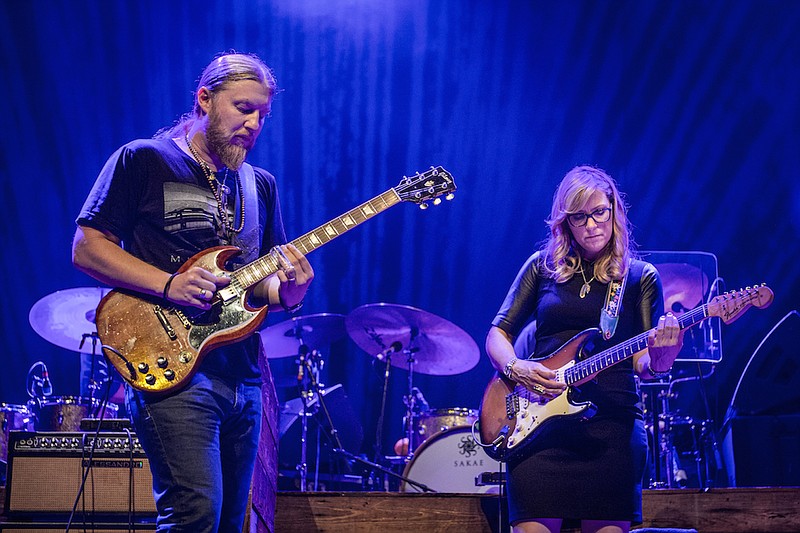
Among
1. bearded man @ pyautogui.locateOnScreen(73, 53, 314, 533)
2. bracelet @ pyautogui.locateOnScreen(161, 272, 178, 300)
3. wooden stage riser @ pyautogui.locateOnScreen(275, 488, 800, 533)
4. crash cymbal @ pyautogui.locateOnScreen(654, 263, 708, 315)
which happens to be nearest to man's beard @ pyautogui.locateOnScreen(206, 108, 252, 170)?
bearded man @ pyautogui.locateOnScreen(73, 53, 314, 533)

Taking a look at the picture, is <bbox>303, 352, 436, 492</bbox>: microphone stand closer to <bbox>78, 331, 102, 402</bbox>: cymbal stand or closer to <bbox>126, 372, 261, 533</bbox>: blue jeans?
<bbox>78, 331, 102, 402</bbox>: cymbal stand

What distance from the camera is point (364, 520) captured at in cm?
470

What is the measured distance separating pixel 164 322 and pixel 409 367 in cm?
360

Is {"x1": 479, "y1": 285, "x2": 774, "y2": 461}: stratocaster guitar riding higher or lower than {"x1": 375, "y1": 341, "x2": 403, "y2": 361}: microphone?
lower

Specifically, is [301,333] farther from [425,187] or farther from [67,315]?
[425,187]

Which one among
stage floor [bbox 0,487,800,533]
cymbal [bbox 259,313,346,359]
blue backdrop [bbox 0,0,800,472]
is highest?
blue backdrop [bbox 0,0,800,472]

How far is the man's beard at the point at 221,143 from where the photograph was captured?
322 centimetres

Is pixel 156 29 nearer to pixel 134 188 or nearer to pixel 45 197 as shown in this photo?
pixel 45 197

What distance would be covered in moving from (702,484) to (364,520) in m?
2.56

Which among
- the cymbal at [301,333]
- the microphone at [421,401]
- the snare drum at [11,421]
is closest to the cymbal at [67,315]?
the snare drum at [11,421]

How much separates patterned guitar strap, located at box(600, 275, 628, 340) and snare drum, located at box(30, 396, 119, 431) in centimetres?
346

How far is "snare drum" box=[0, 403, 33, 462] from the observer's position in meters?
5.39

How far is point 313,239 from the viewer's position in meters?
3.37

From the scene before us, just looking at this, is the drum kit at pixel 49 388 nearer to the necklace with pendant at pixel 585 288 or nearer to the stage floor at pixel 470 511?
the stage floor at pixel 470 511
